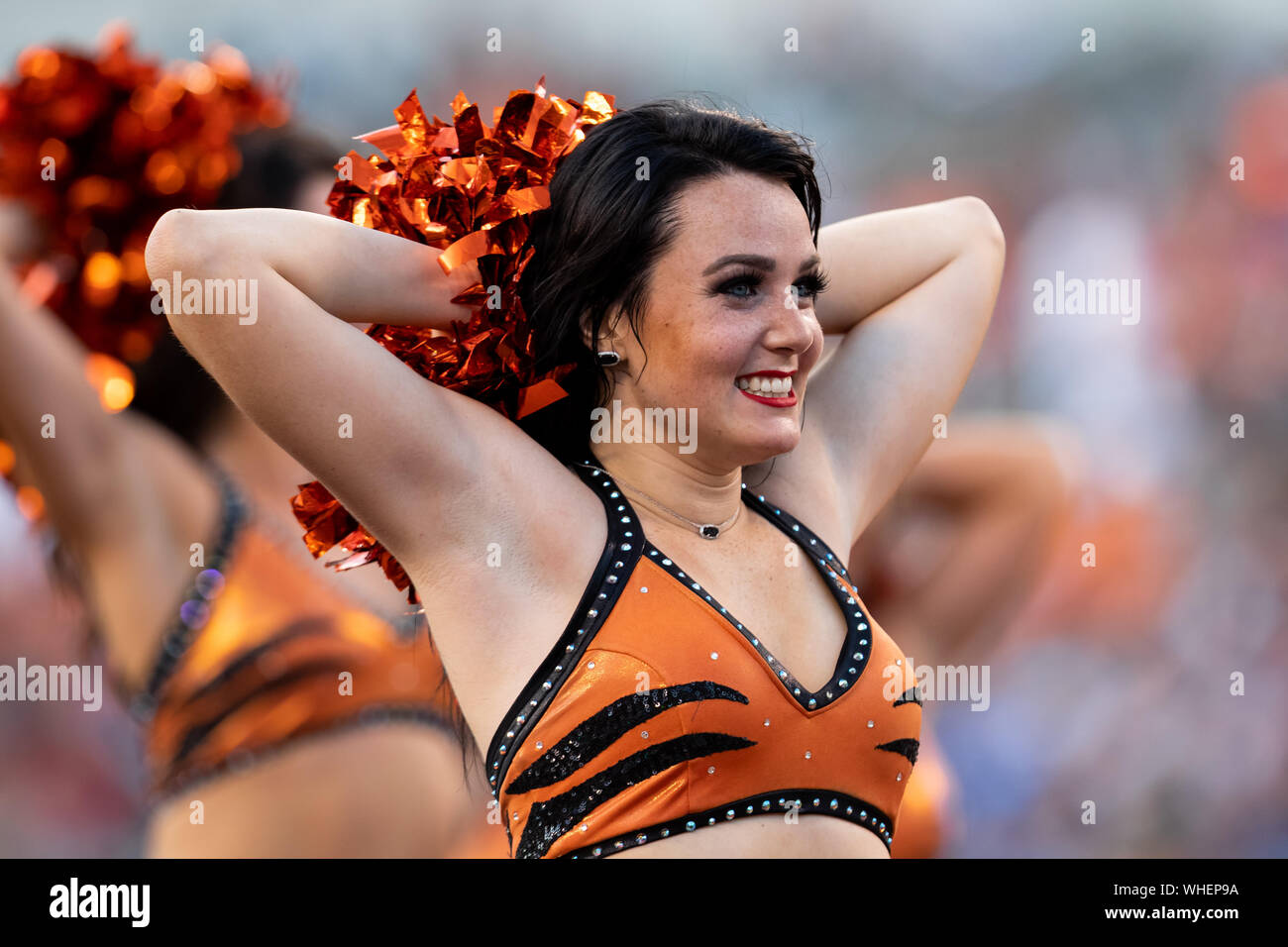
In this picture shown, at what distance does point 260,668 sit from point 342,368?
148 centimetres

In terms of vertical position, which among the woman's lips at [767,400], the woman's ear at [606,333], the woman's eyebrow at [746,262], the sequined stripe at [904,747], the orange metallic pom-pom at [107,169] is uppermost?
the orange metallic pom-pom at [107,169]

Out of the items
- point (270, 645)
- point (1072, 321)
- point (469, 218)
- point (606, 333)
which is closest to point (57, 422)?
point (270, 645)

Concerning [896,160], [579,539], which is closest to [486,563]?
[579,539]

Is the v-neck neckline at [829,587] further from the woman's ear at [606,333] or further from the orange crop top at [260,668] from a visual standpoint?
the orange crop top at [260,668]

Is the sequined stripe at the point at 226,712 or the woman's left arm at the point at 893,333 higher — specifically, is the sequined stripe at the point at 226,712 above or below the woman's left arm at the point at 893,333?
below

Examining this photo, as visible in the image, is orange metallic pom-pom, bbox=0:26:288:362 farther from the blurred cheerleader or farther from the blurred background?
the blurred background

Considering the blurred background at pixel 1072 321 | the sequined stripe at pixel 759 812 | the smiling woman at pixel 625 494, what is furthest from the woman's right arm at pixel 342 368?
the blurred background at pixel 1072 321

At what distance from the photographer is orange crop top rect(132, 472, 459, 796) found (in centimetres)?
294

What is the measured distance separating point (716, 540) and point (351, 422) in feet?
1.81

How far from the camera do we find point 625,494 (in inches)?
76.5

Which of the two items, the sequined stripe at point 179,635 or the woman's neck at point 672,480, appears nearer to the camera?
the woman's neck at point 672,480

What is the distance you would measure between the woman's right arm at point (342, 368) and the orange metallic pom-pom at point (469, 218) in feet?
0.22

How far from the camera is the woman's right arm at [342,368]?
165 cm

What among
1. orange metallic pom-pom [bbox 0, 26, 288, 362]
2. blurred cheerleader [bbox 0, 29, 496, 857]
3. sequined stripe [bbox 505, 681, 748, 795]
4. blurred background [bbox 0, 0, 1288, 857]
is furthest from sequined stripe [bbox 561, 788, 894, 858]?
blurred background [bbox 0, 0, 1288, 857]
